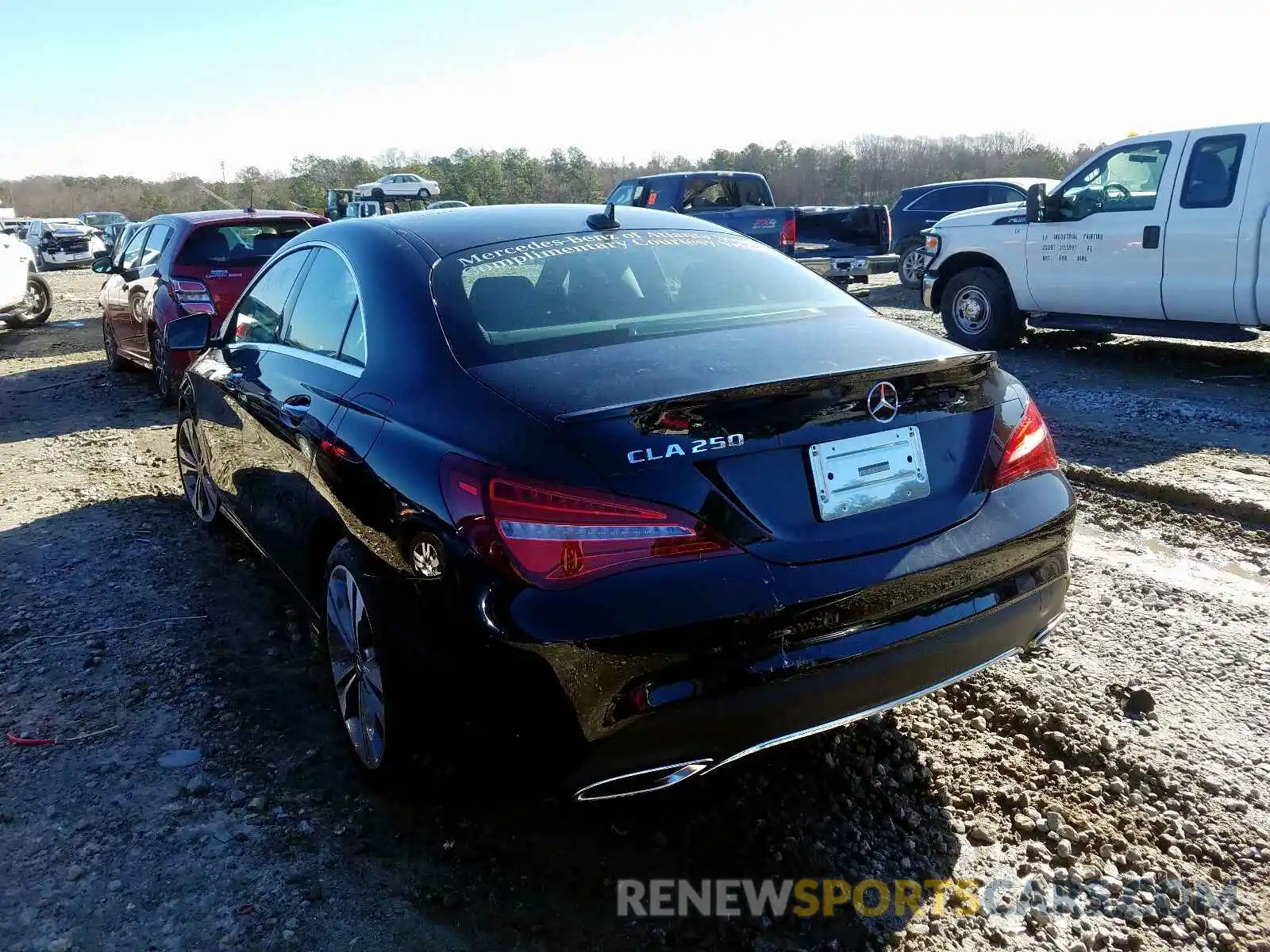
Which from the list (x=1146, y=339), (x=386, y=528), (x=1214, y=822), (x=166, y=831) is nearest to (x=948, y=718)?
(x=1214, y=822)

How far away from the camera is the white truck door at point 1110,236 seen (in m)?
8.41

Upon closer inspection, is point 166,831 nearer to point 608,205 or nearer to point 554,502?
point 554,502

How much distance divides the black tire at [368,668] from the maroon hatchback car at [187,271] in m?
5.68

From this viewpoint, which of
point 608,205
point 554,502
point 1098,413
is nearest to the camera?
point 554,502

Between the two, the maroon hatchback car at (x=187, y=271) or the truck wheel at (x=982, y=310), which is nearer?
the maroon hatchback car at (x=187, y=271)

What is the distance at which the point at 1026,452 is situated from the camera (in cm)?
269

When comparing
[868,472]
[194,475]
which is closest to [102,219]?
[194,475]

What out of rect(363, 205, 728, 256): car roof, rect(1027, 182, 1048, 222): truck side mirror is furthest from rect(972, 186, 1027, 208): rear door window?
rect(363, 205, 728, 256): car roof

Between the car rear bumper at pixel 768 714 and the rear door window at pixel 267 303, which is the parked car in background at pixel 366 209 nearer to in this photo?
the rear door window at pixel 267 303

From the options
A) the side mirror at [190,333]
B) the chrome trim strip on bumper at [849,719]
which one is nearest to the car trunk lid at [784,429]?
the chrome trim strip on bumper at [849,719]

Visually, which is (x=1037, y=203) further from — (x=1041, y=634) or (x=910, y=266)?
(x=1041, y=634)

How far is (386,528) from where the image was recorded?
8.43ft

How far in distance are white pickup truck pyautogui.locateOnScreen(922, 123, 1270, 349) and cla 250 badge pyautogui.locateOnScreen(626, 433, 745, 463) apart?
740 centimetres

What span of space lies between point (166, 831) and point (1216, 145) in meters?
8.90
